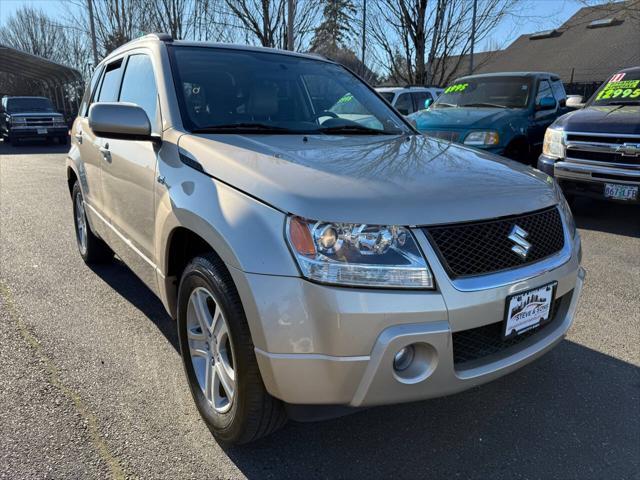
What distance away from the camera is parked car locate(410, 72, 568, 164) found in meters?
7.24

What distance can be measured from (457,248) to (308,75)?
208 cm

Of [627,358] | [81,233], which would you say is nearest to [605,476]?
[627,358]

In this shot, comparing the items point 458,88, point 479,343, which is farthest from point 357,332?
point 458,88

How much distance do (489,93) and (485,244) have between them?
7.29m

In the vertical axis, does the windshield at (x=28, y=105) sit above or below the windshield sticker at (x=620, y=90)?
below

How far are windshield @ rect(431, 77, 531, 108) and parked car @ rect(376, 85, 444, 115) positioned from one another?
223 cm

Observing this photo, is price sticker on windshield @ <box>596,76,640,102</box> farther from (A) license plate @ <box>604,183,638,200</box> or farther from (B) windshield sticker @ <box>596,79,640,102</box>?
(A) license plate @ <box>604,183,638,200</box>

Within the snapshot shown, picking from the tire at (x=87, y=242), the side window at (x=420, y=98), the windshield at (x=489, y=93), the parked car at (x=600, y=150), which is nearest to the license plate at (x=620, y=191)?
the parked car at (x=600, y=150)

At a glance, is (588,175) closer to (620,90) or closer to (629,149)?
(629,149)

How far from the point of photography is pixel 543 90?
27.6 ft

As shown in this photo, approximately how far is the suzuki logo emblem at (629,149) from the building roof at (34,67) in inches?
983

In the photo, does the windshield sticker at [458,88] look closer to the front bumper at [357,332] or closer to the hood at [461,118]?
the hood at [461,118]

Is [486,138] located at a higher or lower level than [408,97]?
lower

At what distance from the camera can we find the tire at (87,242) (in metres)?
4.59
